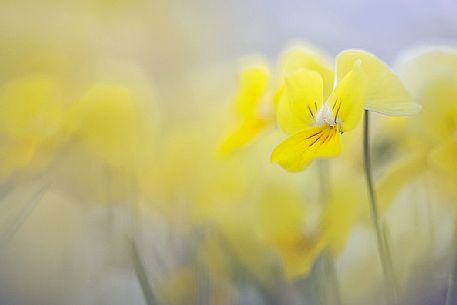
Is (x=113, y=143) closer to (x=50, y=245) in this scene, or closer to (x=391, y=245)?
(x=50, y=245)

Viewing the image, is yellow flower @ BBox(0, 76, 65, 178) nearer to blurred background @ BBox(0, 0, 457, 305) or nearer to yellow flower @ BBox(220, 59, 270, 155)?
blurred background @ BBox(0, 0, 457, 305)

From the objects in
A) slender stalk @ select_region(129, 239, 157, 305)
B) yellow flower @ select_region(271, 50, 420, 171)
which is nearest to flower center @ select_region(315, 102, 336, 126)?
yellow flower @ select_region(271, 50, 420, 171)

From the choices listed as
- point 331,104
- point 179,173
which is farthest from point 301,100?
point 179,173

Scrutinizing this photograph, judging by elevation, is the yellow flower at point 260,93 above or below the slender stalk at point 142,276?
above

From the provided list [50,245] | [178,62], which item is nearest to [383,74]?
[178,62]

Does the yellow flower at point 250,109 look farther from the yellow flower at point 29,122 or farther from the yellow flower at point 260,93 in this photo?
the yellow flower at point 29,122

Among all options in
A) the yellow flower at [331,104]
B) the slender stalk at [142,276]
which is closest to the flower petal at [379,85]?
the yellow flower at [331,104]
